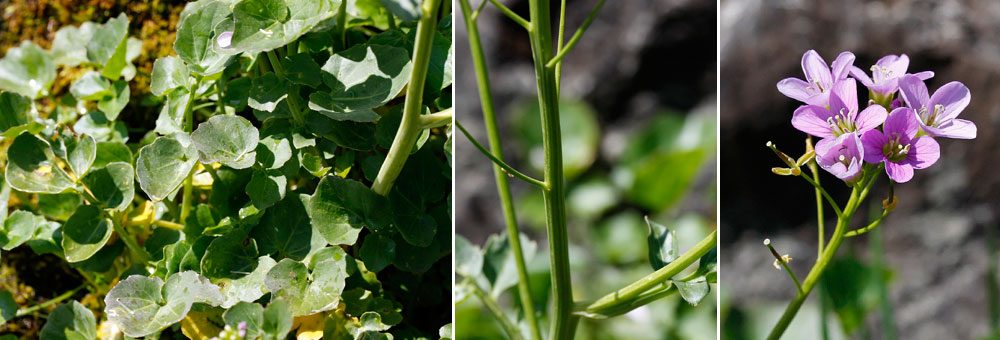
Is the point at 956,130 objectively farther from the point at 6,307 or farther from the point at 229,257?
the point at 6,307


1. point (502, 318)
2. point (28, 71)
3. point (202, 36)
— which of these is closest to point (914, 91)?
point (502, 318)

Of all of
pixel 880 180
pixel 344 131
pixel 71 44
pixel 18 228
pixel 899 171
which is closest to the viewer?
pixel 899 171

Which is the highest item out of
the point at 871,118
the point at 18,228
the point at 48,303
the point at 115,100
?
the point at 871,118

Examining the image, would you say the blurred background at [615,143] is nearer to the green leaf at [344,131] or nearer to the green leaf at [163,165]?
the green leaf at [344,131]

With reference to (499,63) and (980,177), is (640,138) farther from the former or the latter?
(980,177)

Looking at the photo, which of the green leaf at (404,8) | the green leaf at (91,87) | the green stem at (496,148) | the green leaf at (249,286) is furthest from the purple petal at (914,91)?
the green leaf at (91,87)

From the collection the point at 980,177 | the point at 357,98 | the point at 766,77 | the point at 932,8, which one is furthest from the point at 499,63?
the point at 980,177
